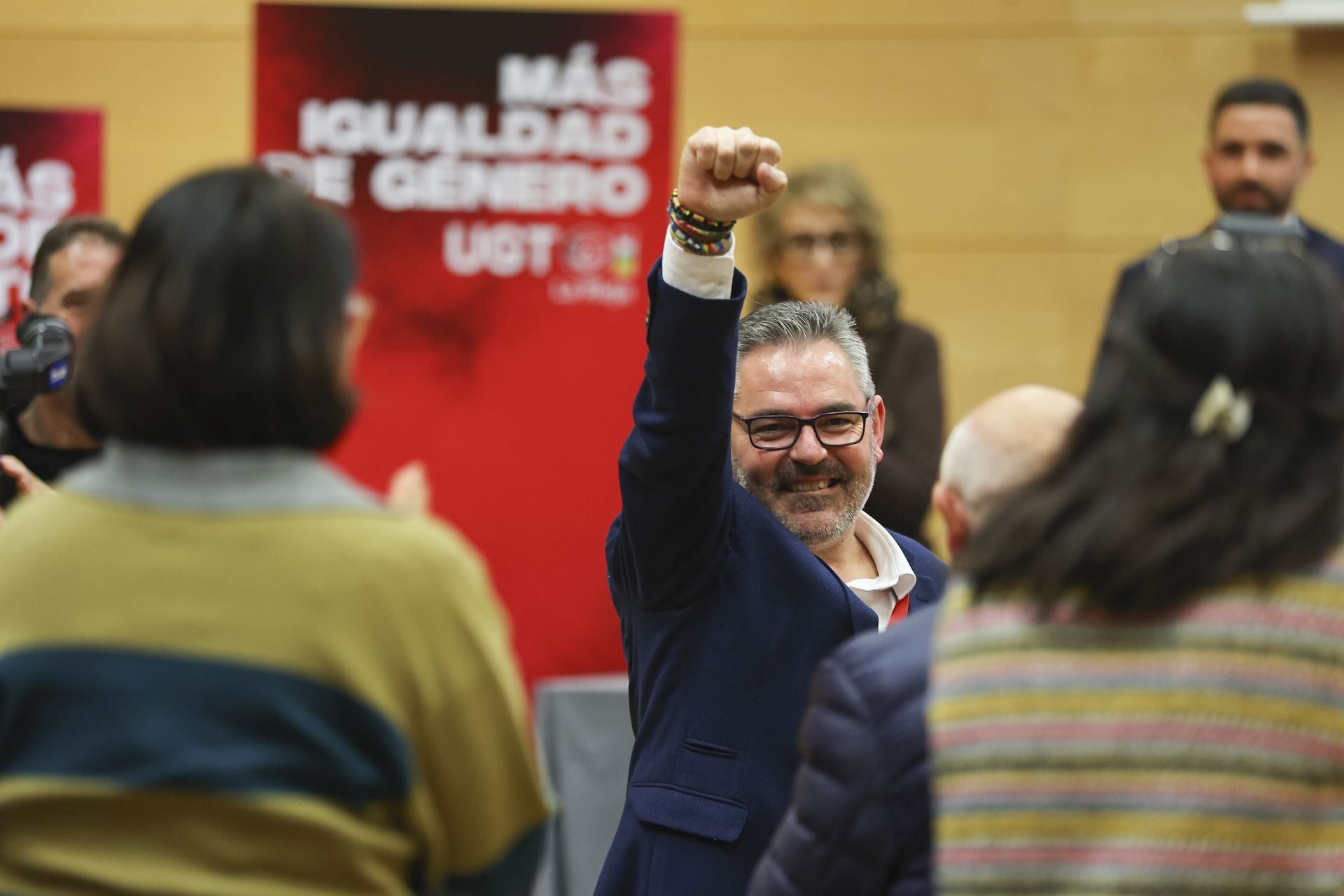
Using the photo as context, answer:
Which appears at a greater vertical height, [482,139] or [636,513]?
[482,139]

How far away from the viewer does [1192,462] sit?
126 cm

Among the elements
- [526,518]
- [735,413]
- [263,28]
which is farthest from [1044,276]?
[735,413]

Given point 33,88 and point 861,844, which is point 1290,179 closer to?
point 861,844

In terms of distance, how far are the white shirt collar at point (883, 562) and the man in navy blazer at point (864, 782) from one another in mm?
678

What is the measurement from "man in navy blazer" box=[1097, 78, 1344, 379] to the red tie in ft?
5.84

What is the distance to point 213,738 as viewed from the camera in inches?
47.3

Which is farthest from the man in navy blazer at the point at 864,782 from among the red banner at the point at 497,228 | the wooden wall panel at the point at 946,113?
the wooden wall panel at the point at 946,113

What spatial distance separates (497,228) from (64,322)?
1009 millimetres

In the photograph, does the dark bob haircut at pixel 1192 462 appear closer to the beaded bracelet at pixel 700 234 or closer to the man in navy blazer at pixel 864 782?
the man in navy blazer at pixel 864 782

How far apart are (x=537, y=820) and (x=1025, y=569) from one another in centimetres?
45

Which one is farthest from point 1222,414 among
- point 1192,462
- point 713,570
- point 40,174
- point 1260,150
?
point 40,174

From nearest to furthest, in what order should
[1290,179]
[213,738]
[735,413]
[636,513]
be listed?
[213,738] < [636,513] < [735,413] < [1290,179]

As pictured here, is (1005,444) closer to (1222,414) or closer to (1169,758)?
(1222,414)

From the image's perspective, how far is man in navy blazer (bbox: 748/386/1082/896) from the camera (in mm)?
1360
